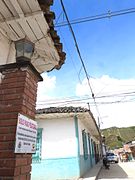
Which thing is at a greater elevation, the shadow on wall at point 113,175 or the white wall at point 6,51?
the white wall at point 6,51

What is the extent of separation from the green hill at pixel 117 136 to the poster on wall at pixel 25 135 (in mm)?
72423

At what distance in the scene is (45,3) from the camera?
271cm

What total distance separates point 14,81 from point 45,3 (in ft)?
3.65

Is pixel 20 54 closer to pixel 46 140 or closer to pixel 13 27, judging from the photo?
pixel 13 27

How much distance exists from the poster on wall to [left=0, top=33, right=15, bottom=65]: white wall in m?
Answer: 1.14

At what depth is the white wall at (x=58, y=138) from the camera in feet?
33.6

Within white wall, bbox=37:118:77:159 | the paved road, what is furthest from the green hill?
white wall, bbox=37:118:77:159

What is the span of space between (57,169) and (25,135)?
8239 millimetres

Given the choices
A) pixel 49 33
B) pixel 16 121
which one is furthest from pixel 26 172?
pixel 49 33

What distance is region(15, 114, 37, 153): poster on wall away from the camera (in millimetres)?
2268

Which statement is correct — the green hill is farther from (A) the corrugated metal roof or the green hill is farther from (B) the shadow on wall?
(A) the corrugated metal roof

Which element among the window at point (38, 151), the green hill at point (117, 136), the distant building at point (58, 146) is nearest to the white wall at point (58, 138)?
the distant building at point (58, 146)

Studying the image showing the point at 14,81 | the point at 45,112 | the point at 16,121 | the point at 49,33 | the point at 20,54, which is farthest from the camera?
the point at 45,112

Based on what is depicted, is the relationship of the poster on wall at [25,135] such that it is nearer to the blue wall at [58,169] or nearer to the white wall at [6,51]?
the white wall at [6,51]
